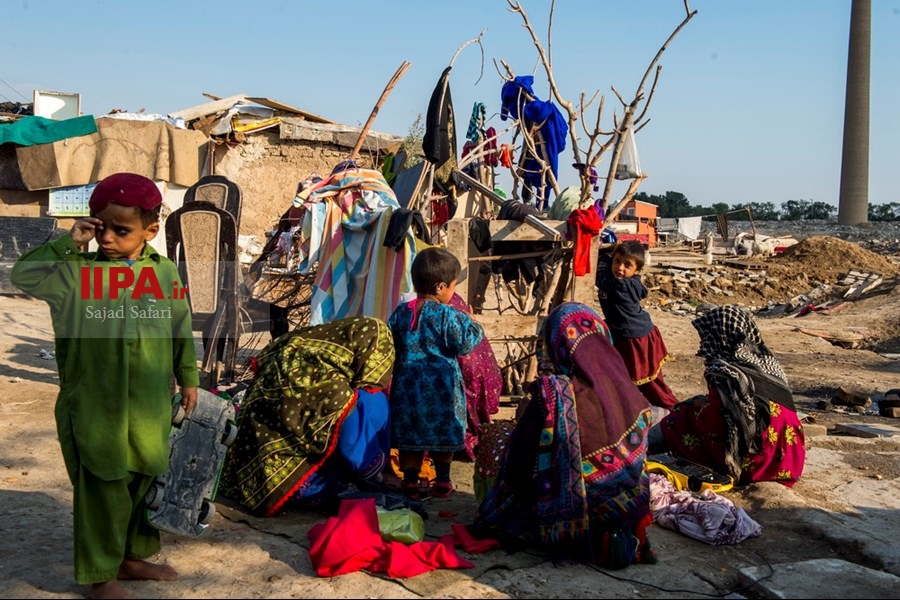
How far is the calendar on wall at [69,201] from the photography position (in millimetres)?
12172

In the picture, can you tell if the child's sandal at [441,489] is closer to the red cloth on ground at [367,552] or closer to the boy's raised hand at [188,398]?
the red cloth on ground at [367,552]

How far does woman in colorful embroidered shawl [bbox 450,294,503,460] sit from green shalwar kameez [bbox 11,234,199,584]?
90.8 inches

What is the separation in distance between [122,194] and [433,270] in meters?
1.82

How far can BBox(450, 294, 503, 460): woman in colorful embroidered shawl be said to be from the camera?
5004mm

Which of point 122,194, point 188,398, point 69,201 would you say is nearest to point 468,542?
point 188,398

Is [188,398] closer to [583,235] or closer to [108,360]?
[108,360]

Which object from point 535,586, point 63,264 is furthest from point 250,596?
point 63,264

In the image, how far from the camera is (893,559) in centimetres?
378

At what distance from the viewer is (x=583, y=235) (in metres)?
6.07

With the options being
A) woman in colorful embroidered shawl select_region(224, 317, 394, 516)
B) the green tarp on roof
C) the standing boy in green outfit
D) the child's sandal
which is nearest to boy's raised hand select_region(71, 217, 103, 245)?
the standing boy in green outfit

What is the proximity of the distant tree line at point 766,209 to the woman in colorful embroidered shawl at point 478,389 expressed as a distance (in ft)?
192

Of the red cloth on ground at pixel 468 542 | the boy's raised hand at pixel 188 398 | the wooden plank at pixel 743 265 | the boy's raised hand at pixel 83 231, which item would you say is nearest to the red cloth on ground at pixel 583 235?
the red cloth on ground at pixel 468 542

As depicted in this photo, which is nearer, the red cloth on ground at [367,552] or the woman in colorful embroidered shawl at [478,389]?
the red cloth on ground at [367,552]

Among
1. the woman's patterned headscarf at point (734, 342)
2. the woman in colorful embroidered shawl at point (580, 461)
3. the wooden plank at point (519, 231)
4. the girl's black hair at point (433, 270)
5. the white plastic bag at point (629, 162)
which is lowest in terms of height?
the woman in colorful embroidered shawl at point (580, 461)
